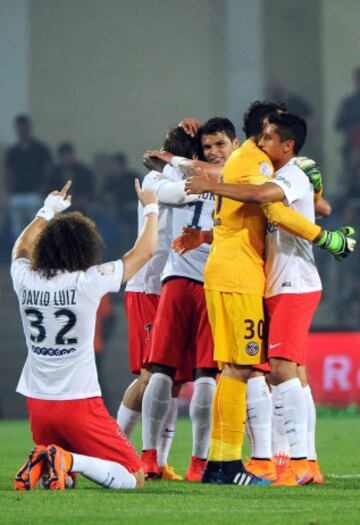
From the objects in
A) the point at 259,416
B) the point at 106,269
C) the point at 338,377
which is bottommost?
the point at 338,377

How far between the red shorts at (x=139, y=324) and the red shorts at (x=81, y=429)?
1778 millimetres

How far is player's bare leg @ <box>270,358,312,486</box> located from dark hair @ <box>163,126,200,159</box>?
1628 millimetres

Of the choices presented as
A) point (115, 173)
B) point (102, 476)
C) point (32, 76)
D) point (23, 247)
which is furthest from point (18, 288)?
point (32, 76)

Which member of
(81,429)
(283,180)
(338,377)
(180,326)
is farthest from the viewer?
(338,377)

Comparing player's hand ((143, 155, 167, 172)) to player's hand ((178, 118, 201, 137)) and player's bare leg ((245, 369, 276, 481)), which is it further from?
player's bare leg ((245, 369, 276, 481))

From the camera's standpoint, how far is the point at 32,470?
703 centimetres

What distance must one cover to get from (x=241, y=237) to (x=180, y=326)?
1.00 metres

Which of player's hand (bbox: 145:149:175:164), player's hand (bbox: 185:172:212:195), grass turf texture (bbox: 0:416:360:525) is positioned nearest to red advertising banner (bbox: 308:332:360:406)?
grass turf texture (bbox: 0:416:360:525)

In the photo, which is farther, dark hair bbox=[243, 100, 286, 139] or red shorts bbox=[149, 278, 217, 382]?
red shorts bbox=[149, 278, 217, 382]

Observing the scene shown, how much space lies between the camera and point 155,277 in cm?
916

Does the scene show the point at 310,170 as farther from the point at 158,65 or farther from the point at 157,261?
the point at 158,65

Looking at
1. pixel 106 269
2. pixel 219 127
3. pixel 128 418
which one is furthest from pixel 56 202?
pixel 128 418

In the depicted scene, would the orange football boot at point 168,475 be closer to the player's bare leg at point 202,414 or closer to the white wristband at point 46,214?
the player's bare leg at point 202,414

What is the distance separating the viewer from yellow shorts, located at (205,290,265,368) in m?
7.73
